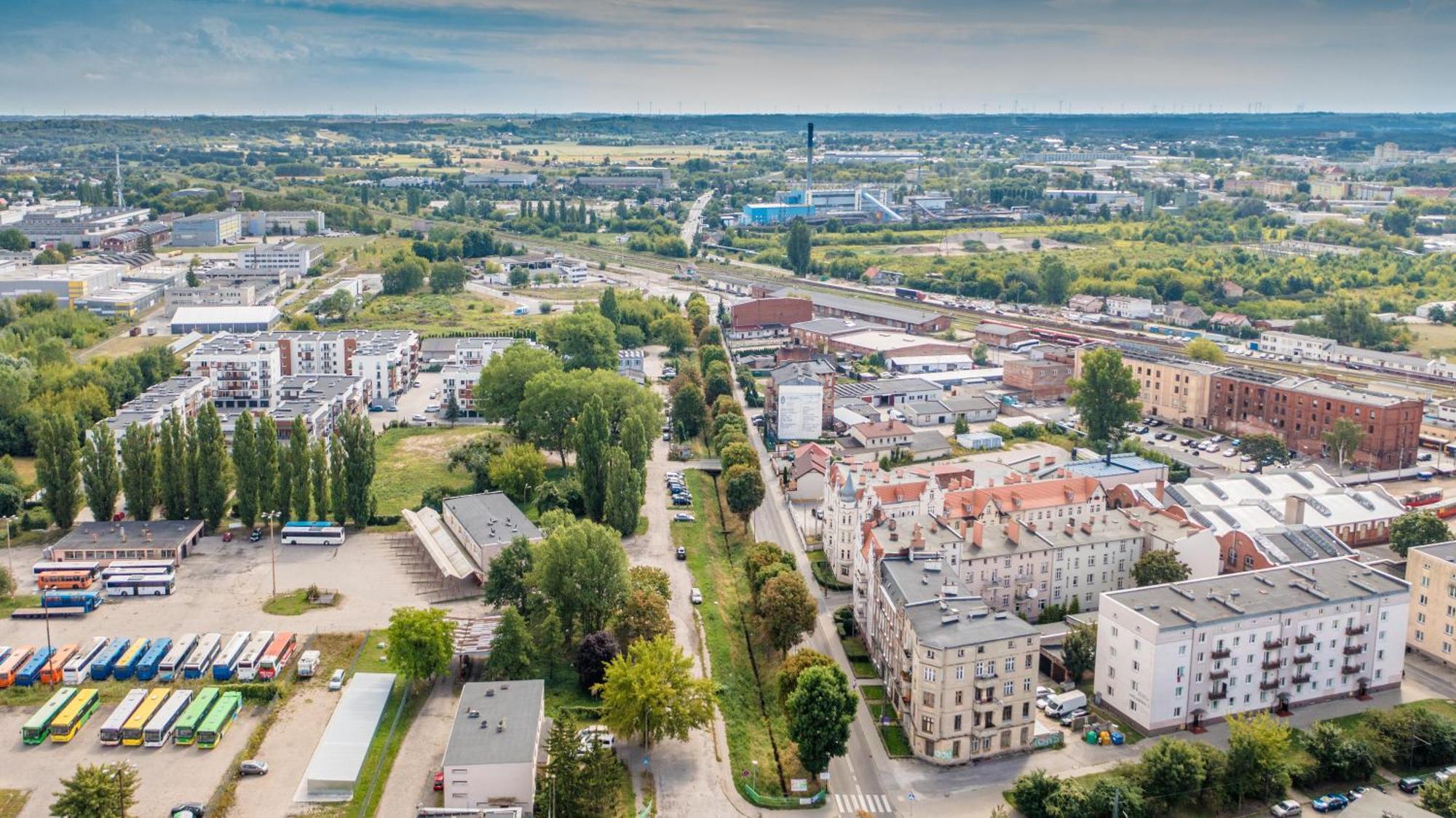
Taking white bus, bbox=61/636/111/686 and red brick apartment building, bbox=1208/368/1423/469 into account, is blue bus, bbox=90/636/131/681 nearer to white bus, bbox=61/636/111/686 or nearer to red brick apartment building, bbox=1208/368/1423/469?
white bus, bbox=61/636/111/686

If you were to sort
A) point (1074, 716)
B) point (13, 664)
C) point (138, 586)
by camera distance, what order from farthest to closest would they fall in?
point (138, 586) → point (13, 664) → point (1074, 716)

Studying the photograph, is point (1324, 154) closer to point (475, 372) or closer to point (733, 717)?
point (475, 372)

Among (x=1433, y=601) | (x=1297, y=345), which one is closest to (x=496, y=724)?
(x=1433, y=601)

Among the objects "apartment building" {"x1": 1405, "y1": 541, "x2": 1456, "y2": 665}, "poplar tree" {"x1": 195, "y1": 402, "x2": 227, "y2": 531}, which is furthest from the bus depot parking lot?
"apartment building" {"x1": 1405, "y1": 541, "x2": 1456, "y2": 665}

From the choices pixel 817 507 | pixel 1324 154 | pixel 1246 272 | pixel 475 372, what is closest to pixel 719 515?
pixel 817 507

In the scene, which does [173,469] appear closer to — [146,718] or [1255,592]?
[146,718]

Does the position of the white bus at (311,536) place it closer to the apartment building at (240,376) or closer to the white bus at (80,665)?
the white bus at (80,665)

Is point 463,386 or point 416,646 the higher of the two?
point 463,386
